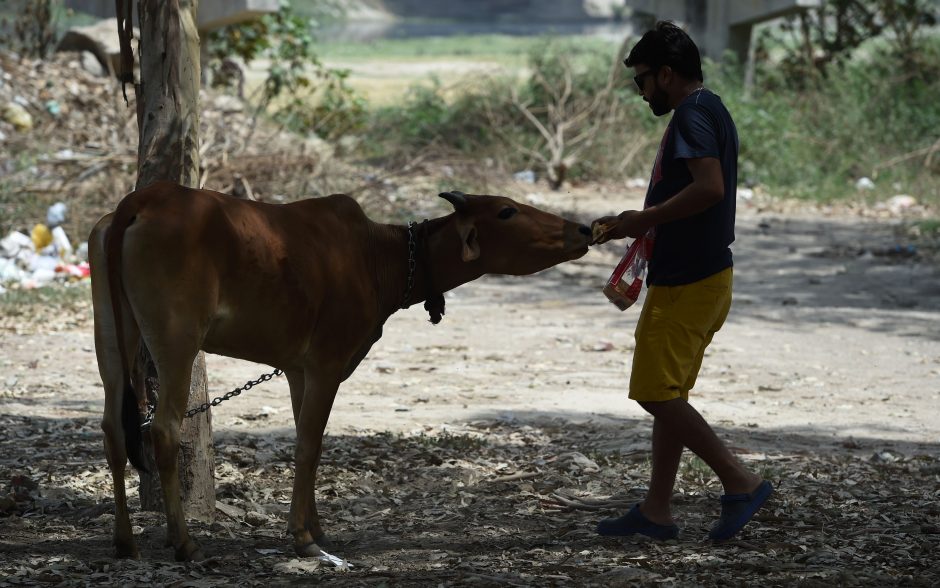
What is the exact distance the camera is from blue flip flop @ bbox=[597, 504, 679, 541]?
5086mm

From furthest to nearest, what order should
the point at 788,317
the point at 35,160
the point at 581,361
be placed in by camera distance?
the point at 35,160 < the point at 788,317 < the point at 581,361

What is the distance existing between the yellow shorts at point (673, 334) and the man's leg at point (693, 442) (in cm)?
6

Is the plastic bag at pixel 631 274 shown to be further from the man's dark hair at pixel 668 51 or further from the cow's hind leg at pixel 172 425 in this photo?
the cow's hind leg at pixel 172 425

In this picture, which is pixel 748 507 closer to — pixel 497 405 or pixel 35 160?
pixel 497 405

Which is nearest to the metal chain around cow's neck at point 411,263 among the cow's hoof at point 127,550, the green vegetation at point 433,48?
the cow's hoof at point 127,550

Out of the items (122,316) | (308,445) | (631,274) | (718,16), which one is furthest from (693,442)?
(718,16)

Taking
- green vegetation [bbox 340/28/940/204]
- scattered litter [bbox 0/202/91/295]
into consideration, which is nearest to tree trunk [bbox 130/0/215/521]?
scattered litter [bbox 0/202/91/295]

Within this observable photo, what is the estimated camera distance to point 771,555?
15.9 ft

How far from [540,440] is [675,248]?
7.83 ft

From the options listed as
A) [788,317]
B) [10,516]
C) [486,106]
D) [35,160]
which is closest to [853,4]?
[486,106]

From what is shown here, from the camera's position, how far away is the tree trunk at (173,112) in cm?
507

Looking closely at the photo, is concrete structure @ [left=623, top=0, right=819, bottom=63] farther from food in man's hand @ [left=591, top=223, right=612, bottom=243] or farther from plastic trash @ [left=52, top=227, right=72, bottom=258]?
food in man's hand @ [left=591, top=223, right=612, bottom=243]

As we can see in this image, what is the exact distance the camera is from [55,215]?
39.4 feet

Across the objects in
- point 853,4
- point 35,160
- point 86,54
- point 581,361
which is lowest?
point 581,361
